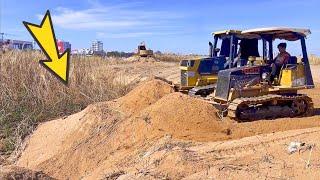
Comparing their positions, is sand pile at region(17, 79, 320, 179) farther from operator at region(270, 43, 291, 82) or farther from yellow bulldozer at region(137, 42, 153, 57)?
yellow bulldozer at region(137, 42, 153, 57)

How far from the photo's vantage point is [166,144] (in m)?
7.61

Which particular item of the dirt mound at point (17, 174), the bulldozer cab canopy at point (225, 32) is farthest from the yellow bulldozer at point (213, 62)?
the dirt mound at point (17, 174)

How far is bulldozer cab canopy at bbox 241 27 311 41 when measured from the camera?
34.7 feet

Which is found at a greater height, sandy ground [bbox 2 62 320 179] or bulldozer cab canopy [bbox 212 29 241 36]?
bulldozer cab canopy [bbox 212 29 241 36]

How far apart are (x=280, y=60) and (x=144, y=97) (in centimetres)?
335

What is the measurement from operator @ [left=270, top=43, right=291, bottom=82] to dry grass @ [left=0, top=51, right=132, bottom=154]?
5084 millimetres

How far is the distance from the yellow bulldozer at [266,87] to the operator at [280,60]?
0.08ft

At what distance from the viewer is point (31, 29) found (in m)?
8.44

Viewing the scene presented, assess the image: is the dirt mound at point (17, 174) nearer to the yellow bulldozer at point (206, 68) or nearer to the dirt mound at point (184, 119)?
the dirt mound at point (184, 119)

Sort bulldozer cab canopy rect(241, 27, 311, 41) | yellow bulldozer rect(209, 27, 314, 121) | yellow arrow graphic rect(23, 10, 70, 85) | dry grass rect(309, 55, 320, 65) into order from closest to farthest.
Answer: yellow arrow graphic rect(23, 10, 70, 85), yellow bulldozer rect(209, 27, 314, 121), bulldozer cab canopy rect(241, 27, 311, 41), dry grass rect(309, 55, 320, 65)

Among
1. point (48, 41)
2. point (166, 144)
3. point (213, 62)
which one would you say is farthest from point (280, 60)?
point (48, 41)

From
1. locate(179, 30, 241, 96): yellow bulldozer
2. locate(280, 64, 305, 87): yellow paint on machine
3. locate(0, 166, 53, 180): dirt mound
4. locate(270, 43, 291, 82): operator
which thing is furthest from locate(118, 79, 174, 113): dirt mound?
locate(0, 166, 53, 180): dirt mound

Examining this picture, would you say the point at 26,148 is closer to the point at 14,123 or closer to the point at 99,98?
the point at 14,123

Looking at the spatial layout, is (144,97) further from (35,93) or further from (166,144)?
(166,144)
